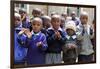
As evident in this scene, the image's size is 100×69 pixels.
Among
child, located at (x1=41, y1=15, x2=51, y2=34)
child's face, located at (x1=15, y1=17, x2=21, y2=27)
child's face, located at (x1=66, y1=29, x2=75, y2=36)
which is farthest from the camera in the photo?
child's face, located at (x1=66, y1=29, x2=75, y2=36)

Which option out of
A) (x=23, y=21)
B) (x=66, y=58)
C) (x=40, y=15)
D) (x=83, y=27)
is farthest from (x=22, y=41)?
(x=83, y=27)

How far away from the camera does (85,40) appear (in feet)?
7.38

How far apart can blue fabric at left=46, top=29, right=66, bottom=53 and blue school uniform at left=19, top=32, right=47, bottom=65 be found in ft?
0.17

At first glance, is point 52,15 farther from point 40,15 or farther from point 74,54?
point 74,54

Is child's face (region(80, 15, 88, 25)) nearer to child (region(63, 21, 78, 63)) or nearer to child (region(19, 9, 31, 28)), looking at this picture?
child (region(63, 21, 78, 63))

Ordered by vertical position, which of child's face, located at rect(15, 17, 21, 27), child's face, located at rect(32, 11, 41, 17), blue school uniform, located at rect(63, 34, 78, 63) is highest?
child's face, located at rect(32, 11, 41, 17)

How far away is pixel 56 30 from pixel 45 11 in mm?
234

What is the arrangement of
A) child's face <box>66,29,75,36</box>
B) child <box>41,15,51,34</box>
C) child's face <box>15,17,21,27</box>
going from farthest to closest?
1. child's face <box>66,29,75,36</box>
2. child <box>41,15,51,34</box>
3. child's face <box>15,17,21,27</box>

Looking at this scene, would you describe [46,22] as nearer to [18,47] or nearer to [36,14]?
[36,14]

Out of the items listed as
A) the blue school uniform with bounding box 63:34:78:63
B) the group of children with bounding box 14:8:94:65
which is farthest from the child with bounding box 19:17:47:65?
the blue school uniform with bounding box 63:34:78:63

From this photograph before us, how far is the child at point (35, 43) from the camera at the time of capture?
202 centimetres

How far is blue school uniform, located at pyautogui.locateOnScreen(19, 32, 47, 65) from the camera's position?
2.02 metres

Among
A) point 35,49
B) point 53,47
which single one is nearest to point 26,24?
point 35,49

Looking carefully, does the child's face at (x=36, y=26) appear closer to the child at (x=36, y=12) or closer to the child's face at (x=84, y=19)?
the child at (x=36, y=12)
